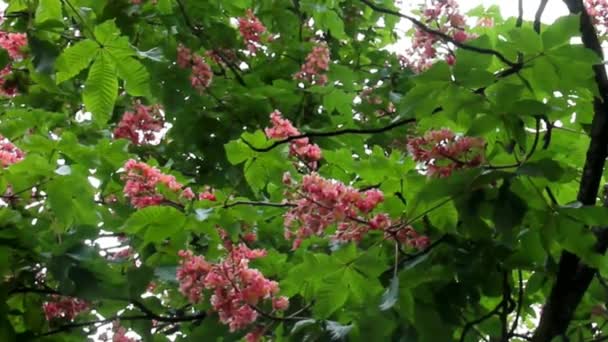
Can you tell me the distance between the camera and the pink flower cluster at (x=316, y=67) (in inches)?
146

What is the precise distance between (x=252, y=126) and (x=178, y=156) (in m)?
0.53

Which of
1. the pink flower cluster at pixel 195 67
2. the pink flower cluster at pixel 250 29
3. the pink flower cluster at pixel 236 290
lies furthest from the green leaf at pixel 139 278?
→ the pink flower cluster at pixel 250 29

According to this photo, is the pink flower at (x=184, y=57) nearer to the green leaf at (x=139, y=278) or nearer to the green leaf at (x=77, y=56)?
the green leaf at (x=77, y=56)

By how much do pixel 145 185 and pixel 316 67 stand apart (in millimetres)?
1438

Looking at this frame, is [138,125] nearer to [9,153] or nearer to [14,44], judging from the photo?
[14,44]

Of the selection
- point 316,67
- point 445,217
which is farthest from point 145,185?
point 316,67

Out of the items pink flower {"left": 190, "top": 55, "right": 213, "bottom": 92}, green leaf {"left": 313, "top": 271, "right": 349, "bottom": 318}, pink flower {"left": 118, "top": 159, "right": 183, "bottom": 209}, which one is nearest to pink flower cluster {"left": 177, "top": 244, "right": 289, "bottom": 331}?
green leaf {"left": 313, "top": 271, "right": 349, "bottom": 318}

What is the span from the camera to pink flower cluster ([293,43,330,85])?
3703 mm

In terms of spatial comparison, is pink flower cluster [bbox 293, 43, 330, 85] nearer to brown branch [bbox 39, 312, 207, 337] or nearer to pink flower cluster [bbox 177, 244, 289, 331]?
brown branch [bbox 39, 312, 207, 337]

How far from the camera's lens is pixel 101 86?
246 cm

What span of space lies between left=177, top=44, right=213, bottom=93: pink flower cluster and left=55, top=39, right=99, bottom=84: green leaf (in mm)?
900

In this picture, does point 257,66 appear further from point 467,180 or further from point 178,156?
point 467,180

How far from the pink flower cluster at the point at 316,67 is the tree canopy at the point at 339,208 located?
0.40m

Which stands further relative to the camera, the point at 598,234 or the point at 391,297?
the point at 598,234
